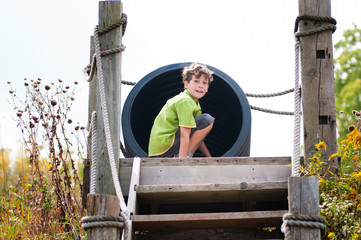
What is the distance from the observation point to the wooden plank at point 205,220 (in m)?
4.09

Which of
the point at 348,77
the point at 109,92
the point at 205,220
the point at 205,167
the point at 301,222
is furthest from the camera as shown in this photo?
Answer: the point at 348,77

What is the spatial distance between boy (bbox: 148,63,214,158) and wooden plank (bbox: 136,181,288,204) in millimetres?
1070

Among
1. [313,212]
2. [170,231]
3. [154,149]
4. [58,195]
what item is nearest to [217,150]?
[154,149]

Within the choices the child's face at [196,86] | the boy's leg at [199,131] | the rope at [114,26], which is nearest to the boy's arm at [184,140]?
the boy's leg at [199,131]

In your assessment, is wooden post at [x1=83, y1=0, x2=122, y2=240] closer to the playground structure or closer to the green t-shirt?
the playground structure

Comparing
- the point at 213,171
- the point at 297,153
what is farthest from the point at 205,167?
the point at 297,153

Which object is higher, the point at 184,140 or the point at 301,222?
the point at 184,140

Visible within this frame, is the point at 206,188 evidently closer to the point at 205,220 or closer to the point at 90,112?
the point at 205,220

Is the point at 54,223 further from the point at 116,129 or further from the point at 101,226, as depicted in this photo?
the point at 101,226

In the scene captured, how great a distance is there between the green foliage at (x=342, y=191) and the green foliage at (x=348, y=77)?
10.5 meters

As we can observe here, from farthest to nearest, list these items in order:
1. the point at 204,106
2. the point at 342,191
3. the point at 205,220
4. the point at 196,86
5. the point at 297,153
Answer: the point at 204,106 < the point at 196,86 < the point at 342,191 < the point at 205,220 < the point at 297,153

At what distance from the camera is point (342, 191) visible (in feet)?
13.9

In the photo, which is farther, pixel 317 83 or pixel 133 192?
pixel 317 83

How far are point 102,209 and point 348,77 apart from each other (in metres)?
14.1
